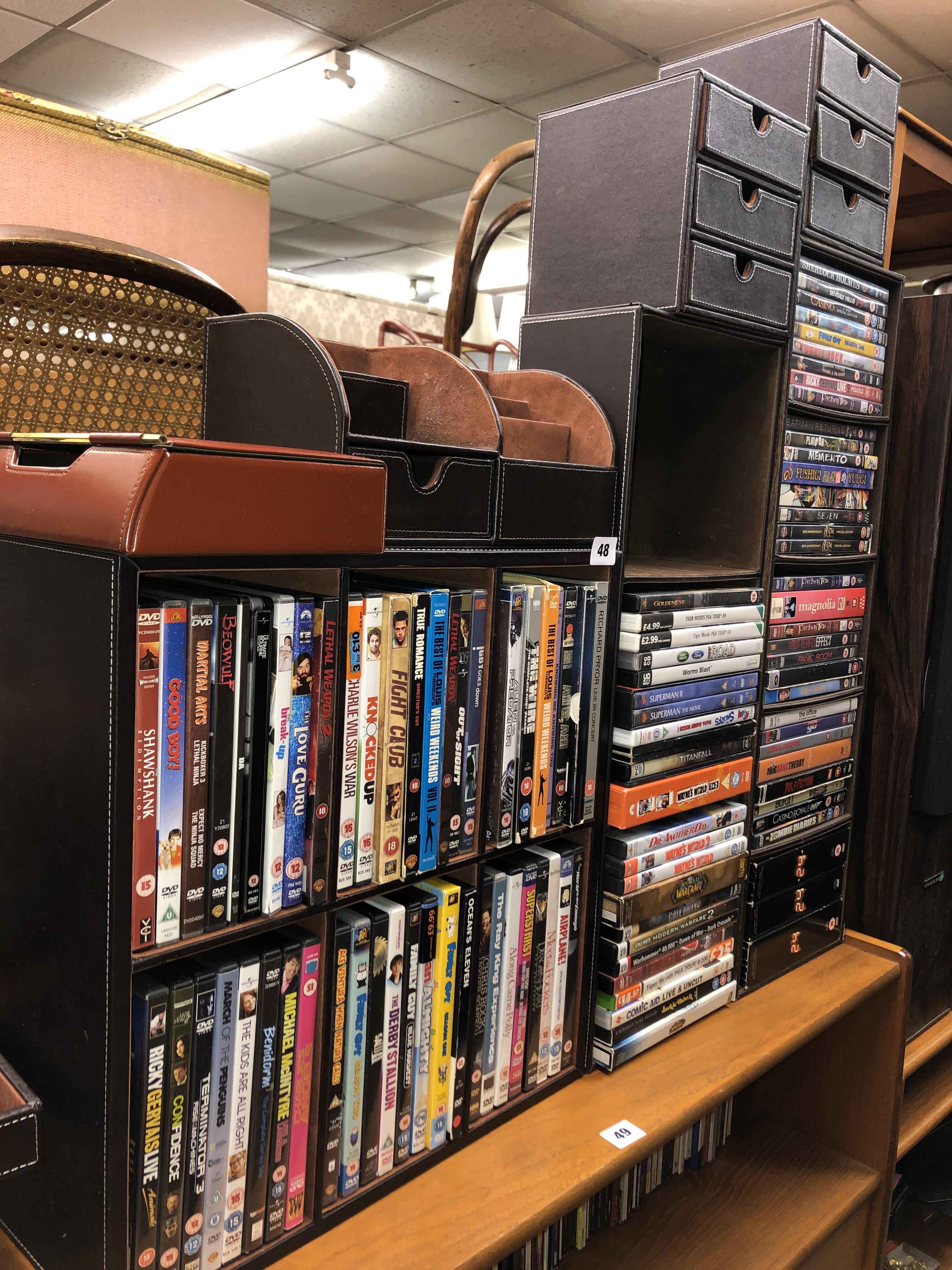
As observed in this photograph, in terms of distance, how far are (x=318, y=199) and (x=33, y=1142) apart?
6.72 meters

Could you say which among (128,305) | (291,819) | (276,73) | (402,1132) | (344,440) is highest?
(276,73)

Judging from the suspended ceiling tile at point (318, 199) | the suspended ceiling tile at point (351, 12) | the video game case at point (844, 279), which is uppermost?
the suspended ceiling tile at point (318, 199)

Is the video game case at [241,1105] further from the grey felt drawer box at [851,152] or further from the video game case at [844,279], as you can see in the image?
the grey felt drawer box at [851,152]

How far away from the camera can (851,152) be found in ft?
4.72

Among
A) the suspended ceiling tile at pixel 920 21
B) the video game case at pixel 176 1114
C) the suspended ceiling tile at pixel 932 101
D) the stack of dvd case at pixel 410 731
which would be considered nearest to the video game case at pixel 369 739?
the stack of dvd case at pixel 410 731

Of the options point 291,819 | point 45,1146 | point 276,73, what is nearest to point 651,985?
point 291,819

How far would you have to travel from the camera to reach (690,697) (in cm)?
134

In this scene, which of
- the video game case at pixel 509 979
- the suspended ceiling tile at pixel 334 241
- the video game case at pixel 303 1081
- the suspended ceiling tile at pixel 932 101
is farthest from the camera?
the suspended ceiling tile at pixel 334 241

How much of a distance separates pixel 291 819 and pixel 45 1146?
0.35m

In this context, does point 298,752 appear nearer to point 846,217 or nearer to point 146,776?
point 146,776

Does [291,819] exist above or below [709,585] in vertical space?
below

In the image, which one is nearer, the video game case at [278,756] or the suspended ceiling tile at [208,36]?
the video game case at [278,756]

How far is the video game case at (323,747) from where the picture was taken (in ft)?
3.00

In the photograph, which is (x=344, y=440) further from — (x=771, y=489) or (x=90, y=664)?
(x=771, y=489)
